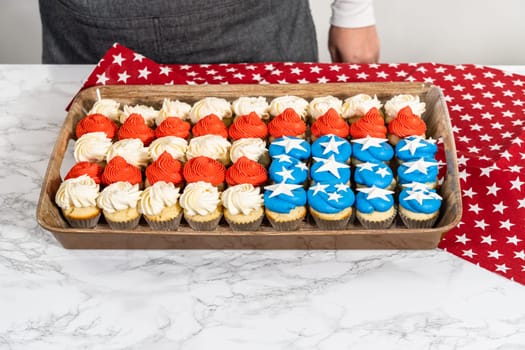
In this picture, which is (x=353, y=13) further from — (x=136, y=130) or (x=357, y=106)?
(x=136, y=130)

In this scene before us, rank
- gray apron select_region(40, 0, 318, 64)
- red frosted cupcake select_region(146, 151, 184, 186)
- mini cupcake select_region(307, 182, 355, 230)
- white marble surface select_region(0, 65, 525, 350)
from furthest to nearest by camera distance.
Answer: gray apron select_region(40, 0, 318, 64)
red frosted cupcake select_region(146, 151, 184, 186)
mini cupcake select_region(307, 182, 355, 230)
white marble surface select_region(0, 65, 525, 350)

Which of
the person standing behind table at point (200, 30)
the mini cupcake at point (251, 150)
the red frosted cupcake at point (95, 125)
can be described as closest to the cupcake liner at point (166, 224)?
the mini cupcake at point (251, 150)

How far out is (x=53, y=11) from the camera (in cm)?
196

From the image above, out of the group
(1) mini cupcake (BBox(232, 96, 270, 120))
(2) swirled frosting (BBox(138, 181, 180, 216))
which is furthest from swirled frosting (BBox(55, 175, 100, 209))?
(1) mini cupcake (BBox(232, 96, 270, 120))

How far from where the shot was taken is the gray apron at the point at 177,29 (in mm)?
1867

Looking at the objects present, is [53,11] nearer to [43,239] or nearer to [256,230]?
[43,239]

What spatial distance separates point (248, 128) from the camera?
1.58 m

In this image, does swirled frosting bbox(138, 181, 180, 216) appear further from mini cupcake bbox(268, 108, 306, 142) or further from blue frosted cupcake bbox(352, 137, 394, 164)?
blue frosted cupcake bbox(352, 137, 394, 164)

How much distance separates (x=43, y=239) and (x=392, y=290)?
82 centimetres

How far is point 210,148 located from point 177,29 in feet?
1.79

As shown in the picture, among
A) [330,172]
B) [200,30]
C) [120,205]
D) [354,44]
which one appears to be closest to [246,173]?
[330,172]

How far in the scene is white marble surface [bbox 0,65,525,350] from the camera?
4.09 feet

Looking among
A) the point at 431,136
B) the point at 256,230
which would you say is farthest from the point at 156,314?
the point at 431,136

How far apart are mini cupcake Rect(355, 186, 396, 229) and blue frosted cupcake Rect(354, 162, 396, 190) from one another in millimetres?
17
